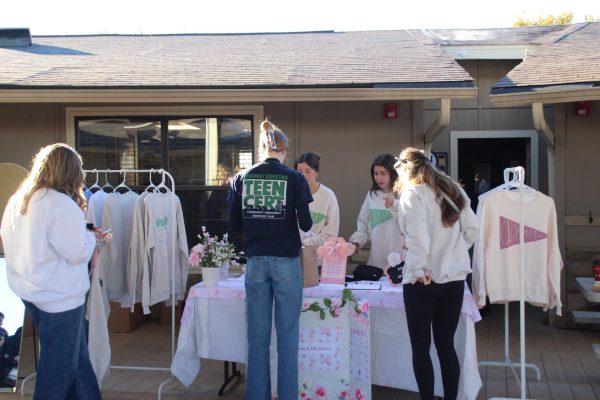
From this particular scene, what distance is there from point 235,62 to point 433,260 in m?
4.18

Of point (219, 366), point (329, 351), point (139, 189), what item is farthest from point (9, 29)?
point (329, 351)

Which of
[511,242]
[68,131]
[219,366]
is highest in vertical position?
[68,131]

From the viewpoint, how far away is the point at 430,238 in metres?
3.89

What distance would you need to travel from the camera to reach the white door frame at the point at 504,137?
836 cm

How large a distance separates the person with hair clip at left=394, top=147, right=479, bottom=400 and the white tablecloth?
0.29 metres

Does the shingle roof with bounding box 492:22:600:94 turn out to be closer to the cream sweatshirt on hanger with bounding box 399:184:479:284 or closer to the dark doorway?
the dark doorway

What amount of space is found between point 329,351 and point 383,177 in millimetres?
1405

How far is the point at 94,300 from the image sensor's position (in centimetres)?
472

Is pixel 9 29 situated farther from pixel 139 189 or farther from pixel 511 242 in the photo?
pixel 511 242

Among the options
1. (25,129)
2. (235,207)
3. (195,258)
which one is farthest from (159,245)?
(25,129)

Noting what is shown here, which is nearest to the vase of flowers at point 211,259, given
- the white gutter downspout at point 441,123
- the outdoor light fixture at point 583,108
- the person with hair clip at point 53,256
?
the person with hair clip at point 53,256

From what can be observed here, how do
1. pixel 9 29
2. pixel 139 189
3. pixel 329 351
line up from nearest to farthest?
pixel 329 351, pixel 139 189, pixel 9 29

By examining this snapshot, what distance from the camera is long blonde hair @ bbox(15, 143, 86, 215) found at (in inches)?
147

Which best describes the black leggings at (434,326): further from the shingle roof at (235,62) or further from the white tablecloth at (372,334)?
the shingle roof at (235,62)
